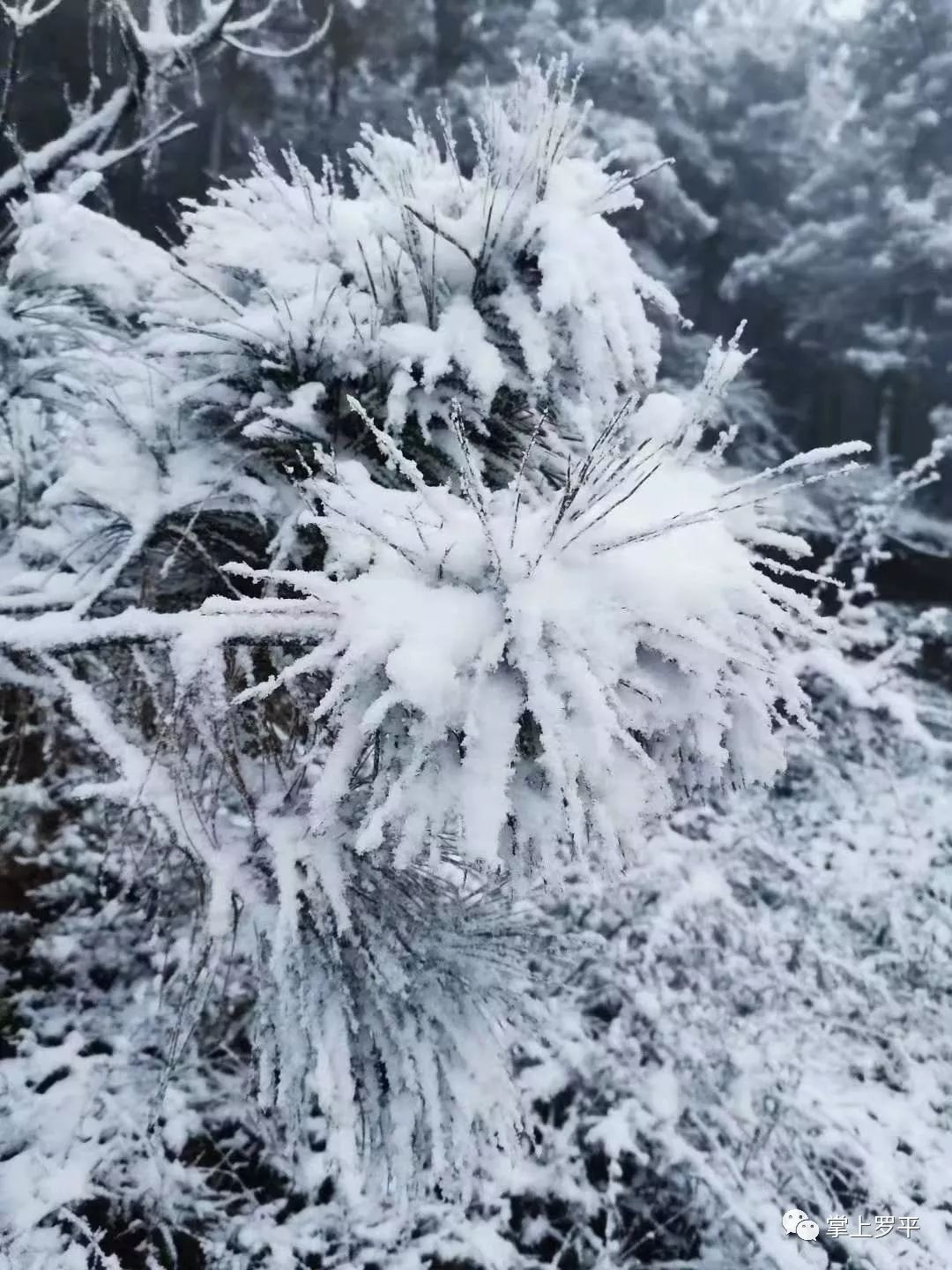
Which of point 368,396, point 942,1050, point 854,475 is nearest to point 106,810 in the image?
point 368,396

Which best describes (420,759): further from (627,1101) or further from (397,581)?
(627,1101)

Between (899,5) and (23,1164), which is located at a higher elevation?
(899,5)

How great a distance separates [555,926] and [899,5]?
47.1 feet

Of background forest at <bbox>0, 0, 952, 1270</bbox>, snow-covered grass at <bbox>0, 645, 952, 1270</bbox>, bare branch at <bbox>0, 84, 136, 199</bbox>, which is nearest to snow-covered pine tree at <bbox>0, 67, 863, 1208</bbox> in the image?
background forest at <bbox>0, 0, 952, 1270</bbox>

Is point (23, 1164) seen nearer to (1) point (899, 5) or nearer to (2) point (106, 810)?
(2) point (106, 810)

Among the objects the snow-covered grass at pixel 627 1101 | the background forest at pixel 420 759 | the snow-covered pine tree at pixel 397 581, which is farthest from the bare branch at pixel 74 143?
the snow-covered grass at pixel 627 1101

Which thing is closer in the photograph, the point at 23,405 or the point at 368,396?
the point at 368,396

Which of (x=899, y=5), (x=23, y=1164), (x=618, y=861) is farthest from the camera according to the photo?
(x=899, y=5)

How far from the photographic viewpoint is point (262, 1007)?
1603 millimetres

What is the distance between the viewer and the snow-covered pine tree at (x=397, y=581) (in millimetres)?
1055

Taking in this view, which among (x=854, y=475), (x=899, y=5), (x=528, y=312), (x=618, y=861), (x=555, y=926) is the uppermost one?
(x=899, y=5)

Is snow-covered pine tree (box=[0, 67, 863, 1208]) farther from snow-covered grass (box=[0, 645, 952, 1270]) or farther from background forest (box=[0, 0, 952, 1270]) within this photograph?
snow-covered grass (box=[0, 645, 952, 1270])

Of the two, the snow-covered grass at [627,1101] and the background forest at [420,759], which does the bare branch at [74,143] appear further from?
the snow-covered grass at [627,1101]

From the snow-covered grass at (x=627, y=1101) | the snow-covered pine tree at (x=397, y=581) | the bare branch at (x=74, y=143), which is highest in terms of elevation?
the bare branch at (x=74, y=143)
